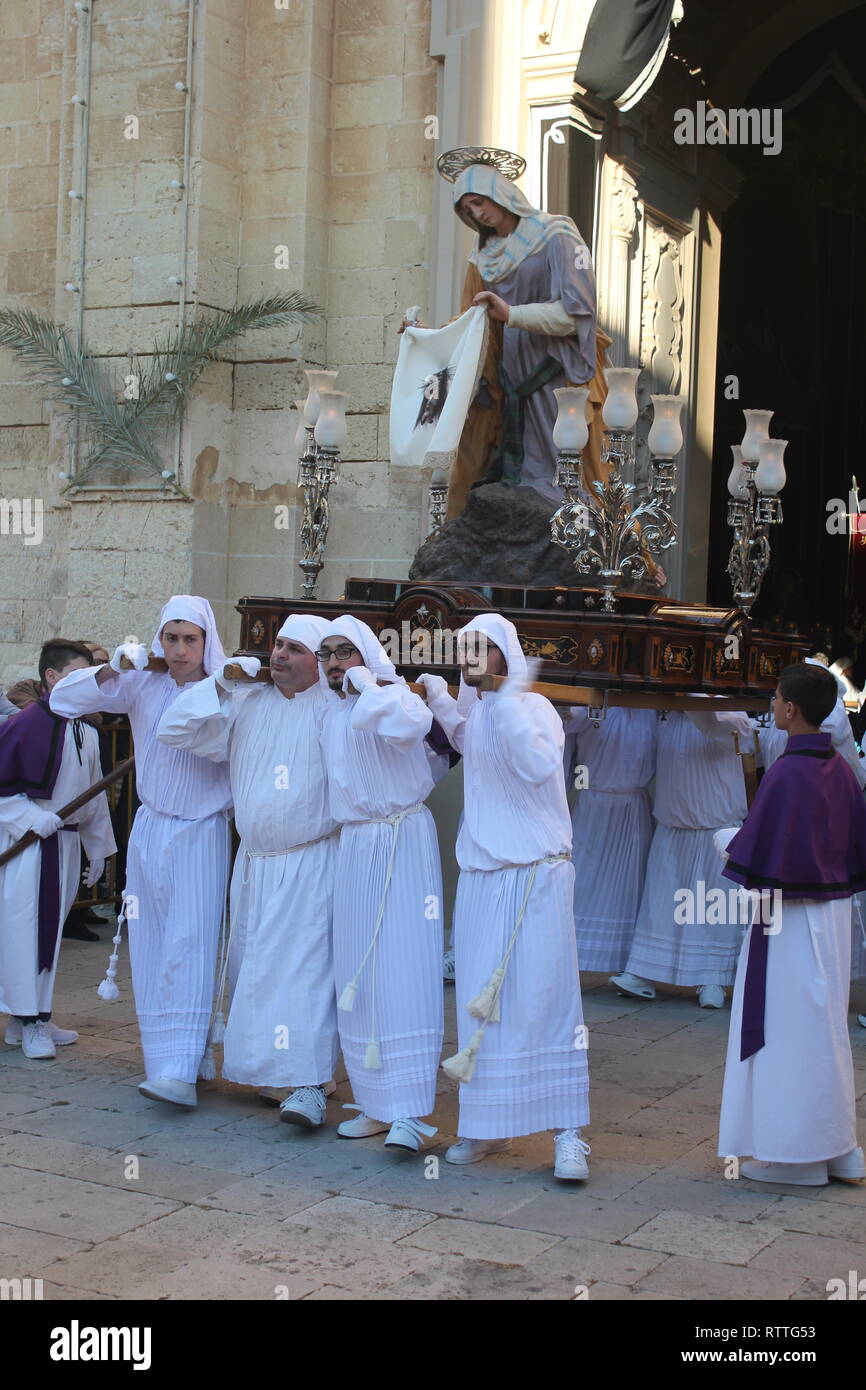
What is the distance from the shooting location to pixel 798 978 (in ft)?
16.4

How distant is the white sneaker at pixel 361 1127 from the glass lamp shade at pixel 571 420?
281cm

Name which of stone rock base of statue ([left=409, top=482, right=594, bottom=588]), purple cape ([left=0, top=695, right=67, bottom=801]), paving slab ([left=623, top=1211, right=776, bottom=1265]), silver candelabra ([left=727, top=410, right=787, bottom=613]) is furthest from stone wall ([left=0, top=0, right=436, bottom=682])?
paving slab ([left=623, top=1211, right=776, bottom=1265])

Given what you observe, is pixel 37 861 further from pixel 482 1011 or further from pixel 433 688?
pixel 482 1011

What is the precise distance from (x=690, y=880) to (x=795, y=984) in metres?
3.00

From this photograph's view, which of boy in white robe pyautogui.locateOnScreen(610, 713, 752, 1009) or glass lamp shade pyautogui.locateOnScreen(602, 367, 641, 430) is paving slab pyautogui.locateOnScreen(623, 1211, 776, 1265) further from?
glass lamp shade pyautogui.locateOnScreen(602, 367, 641, 430)

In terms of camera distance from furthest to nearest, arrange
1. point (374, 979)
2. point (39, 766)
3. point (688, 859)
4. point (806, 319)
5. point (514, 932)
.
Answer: point (806, 319), point (688, 859), point (39, 766), point (374, 979), point (514, 932)

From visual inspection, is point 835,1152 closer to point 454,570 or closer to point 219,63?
point 454,570

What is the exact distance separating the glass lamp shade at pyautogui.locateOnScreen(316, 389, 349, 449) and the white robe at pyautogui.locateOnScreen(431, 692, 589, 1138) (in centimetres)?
234

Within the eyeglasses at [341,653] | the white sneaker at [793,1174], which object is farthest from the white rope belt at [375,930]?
the white sneaker at [793,1174]

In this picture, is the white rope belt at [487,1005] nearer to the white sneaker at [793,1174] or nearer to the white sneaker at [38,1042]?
the white sneaker at [793,1174]

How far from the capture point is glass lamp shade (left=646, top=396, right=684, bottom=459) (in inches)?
265

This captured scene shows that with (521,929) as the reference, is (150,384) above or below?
above

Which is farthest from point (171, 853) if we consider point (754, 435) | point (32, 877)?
point (754, 435)

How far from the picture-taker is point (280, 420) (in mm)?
10000
